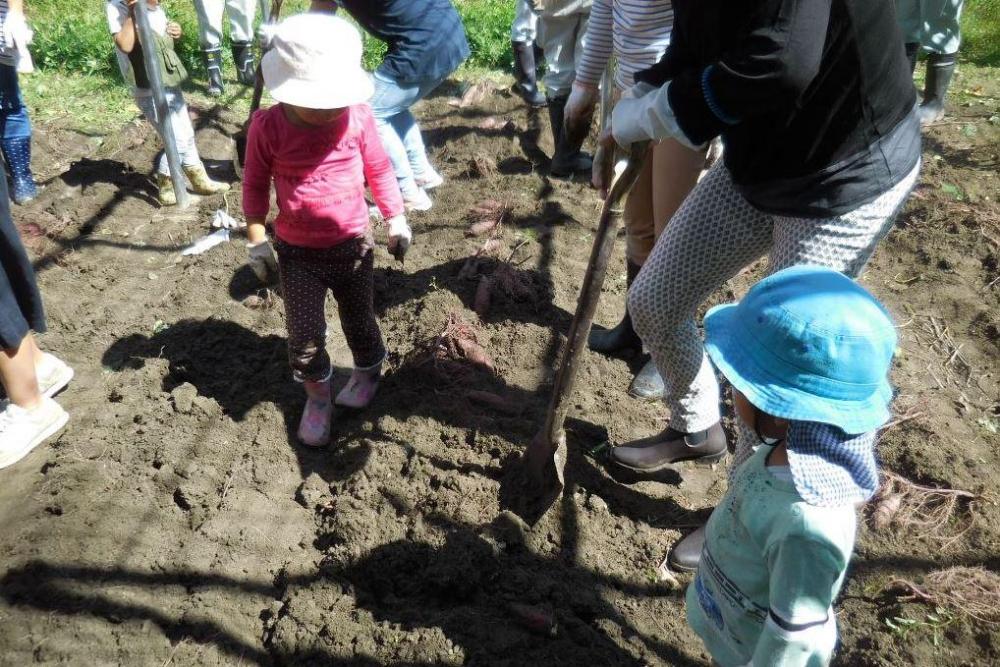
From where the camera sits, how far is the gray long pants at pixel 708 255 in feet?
7.02

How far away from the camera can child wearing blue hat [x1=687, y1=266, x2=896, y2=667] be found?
1.47 meters

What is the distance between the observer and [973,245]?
15.0 feet

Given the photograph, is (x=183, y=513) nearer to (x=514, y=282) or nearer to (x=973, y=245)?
(x=514, y=282)

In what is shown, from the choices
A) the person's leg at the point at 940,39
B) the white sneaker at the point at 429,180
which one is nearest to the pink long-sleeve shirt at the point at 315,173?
the white sneaker at the point at 429,180

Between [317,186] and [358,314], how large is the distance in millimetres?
616

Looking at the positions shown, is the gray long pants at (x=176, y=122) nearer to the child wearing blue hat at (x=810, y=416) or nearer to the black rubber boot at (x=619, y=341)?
the black rubber boot at (x=619, y=341)

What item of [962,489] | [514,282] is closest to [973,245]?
[962,489]

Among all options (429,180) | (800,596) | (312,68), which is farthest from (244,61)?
(800,596)

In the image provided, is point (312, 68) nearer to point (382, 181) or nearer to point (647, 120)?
point (382, 181)

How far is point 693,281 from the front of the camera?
8.32 ft

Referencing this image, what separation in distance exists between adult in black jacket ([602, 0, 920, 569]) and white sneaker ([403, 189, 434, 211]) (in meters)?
2.69

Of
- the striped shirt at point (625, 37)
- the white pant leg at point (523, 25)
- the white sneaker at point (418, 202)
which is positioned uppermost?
the striped shirt at point (625, 37)

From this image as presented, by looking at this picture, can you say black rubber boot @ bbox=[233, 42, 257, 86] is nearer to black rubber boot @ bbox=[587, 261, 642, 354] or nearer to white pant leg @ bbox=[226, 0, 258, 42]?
white pant leg @ bbox=[226, 0, 258, 42]

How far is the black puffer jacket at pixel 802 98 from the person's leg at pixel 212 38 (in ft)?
18.8
